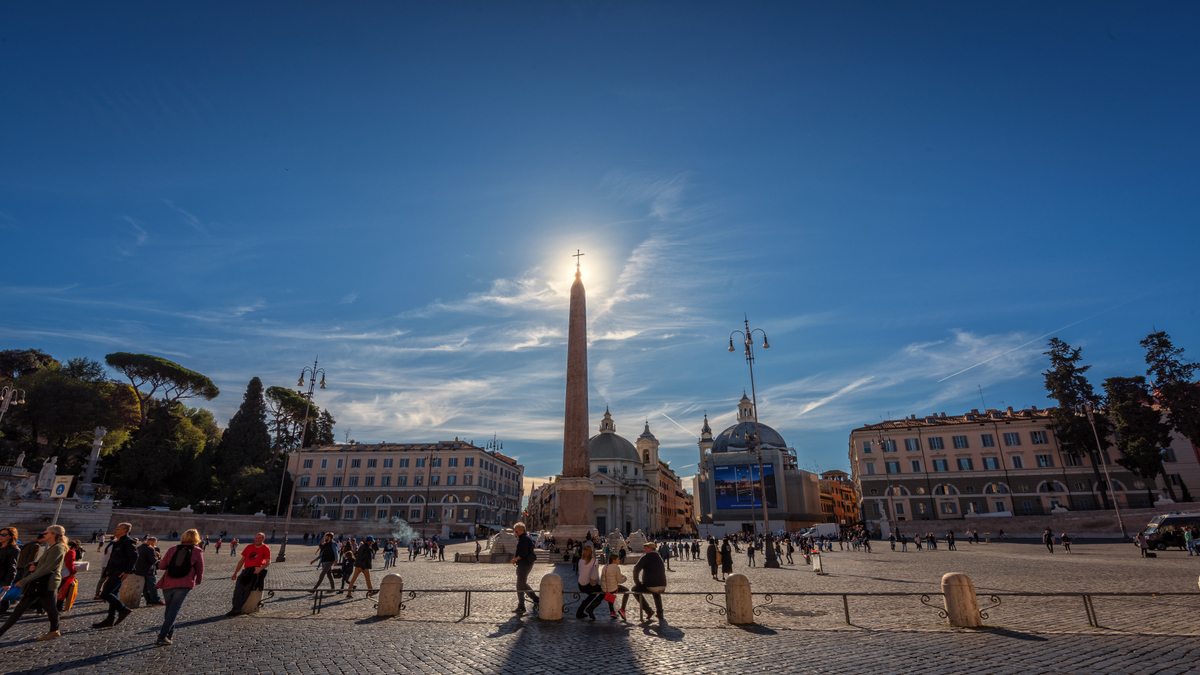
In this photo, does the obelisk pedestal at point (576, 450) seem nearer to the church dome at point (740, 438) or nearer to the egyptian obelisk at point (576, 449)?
the egyptian obelisk at point (576, 449)

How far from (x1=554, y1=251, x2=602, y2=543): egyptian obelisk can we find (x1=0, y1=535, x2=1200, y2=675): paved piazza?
527 inches

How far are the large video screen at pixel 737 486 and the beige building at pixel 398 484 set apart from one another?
2725cm

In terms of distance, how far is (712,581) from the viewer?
16.5 m

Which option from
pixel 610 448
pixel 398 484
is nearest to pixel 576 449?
pixel 398 484

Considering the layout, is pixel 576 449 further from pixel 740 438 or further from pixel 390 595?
pixel 740 438

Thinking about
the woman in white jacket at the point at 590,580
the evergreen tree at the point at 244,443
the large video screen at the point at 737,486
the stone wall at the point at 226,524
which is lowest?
the woman in white jacket at the point at 590,580

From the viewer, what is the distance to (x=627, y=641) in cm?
711

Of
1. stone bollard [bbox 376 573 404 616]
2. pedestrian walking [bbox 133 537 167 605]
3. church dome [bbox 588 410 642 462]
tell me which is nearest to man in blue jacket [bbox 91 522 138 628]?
pedestrian walking [bbox 133 537 167 605]

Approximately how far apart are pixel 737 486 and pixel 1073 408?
33.0m

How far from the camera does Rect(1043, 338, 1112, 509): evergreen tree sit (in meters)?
43.9

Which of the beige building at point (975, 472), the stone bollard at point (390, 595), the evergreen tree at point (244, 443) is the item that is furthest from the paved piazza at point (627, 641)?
the evergreen tree at point (244, 443)

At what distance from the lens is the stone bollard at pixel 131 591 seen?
30.3 ft

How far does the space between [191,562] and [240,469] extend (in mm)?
54768

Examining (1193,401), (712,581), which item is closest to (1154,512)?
(1193,401)
